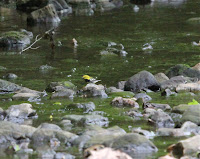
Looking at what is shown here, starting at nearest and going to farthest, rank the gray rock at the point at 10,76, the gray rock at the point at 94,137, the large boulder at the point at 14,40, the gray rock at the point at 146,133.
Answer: the gray rock at the point at 94,137
the gray rock at the point at 146,133
the gray rock at the point at 10,76
the large boulder at the point at 14,40

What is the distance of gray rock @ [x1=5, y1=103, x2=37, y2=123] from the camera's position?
6.55 m

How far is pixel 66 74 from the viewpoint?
1006cm

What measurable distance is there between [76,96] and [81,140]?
2.88 m

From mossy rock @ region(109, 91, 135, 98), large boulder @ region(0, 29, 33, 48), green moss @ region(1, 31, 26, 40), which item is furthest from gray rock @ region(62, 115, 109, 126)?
green moss @ region(1, 31, 26, 40)

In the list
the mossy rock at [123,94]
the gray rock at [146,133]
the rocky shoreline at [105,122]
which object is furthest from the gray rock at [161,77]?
the gray rock at [146,133]

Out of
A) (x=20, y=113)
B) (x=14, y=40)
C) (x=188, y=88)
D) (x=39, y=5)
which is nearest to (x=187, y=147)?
(x=20, y=113)

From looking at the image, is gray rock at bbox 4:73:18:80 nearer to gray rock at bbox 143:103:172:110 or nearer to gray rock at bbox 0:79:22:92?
gray rock at bbox 0:79:22:92

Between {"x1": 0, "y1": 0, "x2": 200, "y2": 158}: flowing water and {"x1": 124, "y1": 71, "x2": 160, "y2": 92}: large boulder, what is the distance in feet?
2.06

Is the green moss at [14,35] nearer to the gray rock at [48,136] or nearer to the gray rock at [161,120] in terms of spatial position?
the gray rock at [161,120]

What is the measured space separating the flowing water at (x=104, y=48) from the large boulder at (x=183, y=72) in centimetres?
68

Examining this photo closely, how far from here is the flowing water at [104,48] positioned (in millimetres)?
9047

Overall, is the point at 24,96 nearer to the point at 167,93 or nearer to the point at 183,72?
the point at 167,93

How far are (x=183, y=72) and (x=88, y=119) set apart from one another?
3622 millimetres

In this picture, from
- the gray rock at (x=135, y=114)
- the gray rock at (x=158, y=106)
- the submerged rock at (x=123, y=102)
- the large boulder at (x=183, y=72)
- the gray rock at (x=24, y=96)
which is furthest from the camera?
the large boulder at (x=183, y=72)
